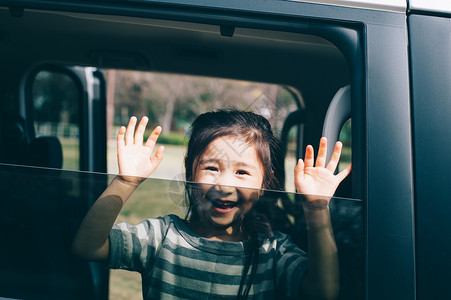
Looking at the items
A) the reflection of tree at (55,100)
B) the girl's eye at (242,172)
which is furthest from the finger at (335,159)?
the reflection of tree at (55,100)

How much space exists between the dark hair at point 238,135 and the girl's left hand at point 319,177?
20 cm

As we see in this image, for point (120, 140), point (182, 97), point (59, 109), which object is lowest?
point (120, 140)

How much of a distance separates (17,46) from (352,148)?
6.59 feet

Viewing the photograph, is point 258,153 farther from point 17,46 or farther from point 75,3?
point 17,46

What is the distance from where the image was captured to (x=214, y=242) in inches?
46.5

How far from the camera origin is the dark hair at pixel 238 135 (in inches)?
56.5

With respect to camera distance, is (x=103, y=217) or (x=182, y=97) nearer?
A: (x=103, y=217)

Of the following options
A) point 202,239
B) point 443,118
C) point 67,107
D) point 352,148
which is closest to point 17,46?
point 67,107

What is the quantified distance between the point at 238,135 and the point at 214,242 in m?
0.41

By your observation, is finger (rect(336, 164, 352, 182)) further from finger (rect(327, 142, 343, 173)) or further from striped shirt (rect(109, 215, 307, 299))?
striped shirt (rect(109, 215, 307, 299))

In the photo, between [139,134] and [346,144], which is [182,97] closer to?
[139,134]

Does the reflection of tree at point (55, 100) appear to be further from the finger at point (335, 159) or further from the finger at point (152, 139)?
the finger at point (335, 159)

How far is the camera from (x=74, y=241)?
1.14 metres

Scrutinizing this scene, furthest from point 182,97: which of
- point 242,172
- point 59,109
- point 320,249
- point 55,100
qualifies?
point 320,249
